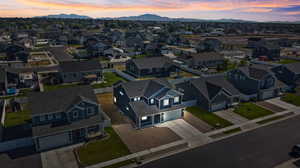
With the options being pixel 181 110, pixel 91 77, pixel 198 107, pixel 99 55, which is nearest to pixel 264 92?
pixel 198 107

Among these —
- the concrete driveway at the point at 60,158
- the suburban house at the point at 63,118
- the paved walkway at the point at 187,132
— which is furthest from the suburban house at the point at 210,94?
the concrete driveway at the point at 60,158

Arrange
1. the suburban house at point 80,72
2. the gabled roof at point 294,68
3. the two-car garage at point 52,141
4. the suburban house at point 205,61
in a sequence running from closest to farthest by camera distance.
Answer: the two-car garage at point 52,141 → the gabled roof at point 294,68 → the suburban house at point 80,72 → the suburban house at point 205,61

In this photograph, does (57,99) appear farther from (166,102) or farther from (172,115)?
(172,115)

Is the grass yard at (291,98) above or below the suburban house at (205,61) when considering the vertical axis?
below

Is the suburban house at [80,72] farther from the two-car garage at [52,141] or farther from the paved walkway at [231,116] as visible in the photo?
the paved walkway at [231,116]

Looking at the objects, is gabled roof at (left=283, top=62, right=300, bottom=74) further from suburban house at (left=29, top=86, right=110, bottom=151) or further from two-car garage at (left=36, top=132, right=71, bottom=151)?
two-car garage at (left=36, top=132, right=71, bottom=151)

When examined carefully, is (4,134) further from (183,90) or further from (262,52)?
(262,52)

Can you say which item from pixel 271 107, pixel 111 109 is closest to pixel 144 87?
pixel 111 109
